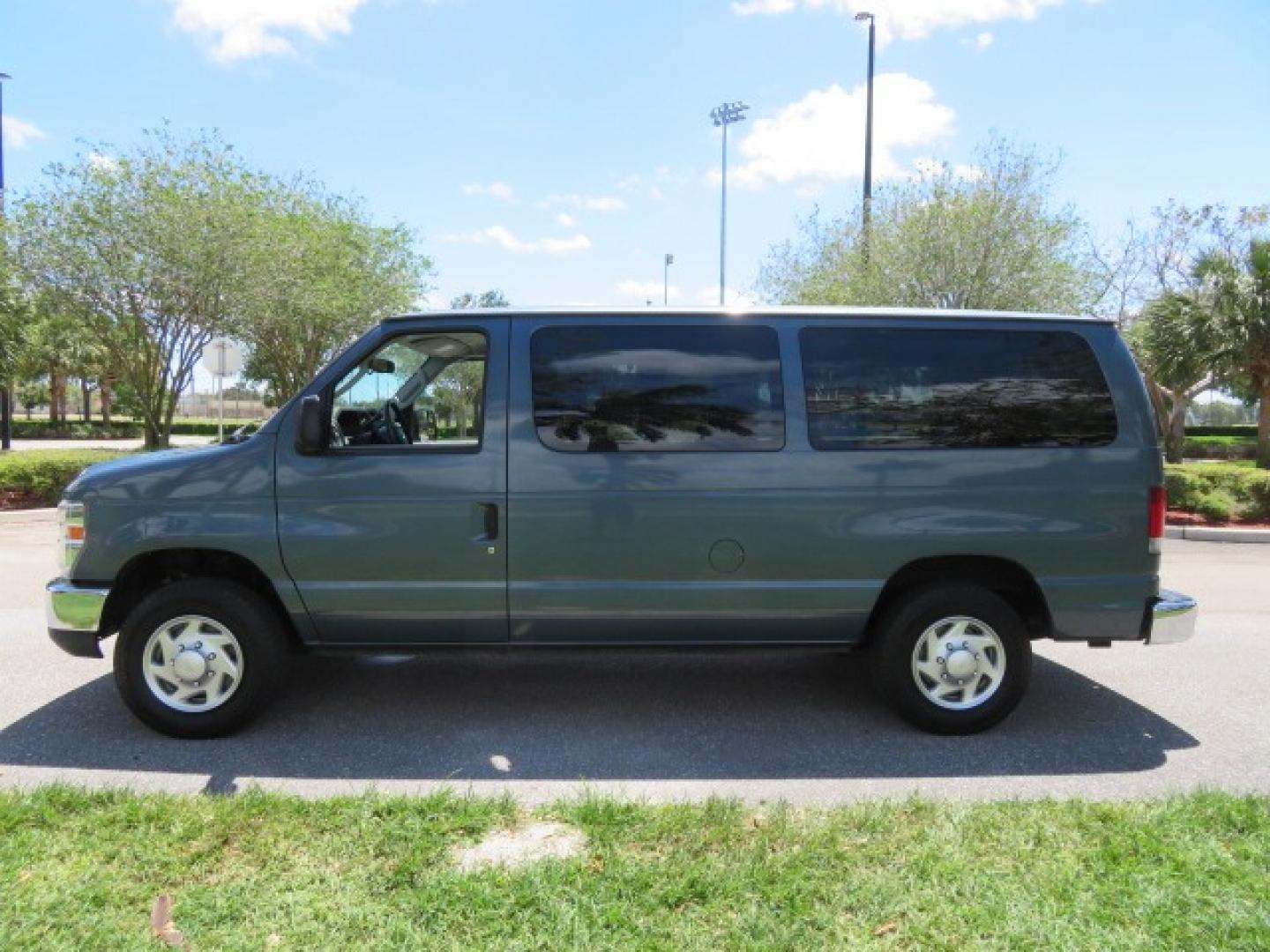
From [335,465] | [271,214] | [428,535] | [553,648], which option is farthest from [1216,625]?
[271,214]

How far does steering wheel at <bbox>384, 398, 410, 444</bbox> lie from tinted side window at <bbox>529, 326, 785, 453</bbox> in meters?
0.90

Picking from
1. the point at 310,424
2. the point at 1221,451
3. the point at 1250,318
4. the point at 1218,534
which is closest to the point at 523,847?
the point at 310,424

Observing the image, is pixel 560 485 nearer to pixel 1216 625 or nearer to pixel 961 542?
pixel 961 542

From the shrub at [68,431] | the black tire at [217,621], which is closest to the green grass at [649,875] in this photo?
the black tire at [217,621]

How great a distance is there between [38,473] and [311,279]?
992 centimetres

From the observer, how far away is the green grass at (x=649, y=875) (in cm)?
276

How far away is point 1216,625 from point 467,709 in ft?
19.3

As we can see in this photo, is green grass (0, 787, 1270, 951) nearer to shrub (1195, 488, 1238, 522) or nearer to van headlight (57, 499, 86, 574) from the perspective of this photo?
van headlight (57, 499, 86, 574)

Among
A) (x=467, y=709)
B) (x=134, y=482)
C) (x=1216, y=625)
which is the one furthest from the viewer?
(x=1216, y=625)

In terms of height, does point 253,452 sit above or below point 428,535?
above

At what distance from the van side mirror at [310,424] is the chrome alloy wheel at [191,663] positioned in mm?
1011

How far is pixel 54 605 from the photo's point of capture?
14.6ft

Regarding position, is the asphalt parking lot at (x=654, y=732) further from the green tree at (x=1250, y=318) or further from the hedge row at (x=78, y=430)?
the hedge row at (x=78, y=430)

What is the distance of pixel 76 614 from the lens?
444 centimetres
